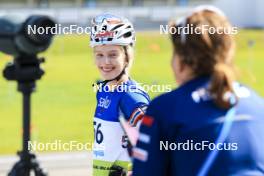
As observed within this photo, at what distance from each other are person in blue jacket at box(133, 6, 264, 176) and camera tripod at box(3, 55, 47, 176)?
0.49 metres

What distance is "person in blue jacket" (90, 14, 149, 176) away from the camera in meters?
3.84

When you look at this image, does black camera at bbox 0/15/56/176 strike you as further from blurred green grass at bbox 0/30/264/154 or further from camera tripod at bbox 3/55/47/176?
blurred green grass at bbox 0/30/264/154

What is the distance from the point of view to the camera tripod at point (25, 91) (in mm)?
2629

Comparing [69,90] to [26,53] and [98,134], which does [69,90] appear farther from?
[26,53]

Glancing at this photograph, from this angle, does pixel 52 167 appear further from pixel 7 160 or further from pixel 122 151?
pixel 122 151

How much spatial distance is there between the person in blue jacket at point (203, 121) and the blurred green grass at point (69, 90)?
12cm

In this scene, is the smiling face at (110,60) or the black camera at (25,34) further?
the smiling face at (110,60)

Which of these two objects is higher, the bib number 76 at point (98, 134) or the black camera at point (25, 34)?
the black camera at point (25, 34)


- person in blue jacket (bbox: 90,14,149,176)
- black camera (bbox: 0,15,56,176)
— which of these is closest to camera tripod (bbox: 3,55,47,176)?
black camera (bbox: 0,15,56,176)

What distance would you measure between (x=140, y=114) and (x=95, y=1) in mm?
44876

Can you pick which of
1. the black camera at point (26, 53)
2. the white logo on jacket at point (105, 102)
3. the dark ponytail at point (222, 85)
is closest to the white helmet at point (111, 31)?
the white logo on jacket at point (105, 102)

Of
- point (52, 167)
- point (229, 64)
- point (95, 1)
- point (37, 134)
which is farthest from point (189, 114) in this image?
point (95, 1)

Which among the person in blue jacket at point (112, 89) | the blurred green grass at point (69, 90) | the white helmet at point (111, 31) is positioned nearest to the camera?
the person in blue jacket at point (112, 89)

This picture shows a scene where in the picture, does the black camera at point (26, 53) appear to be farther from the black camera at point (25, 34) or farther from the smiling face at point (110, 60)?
the smiling face at point (110, 60)
